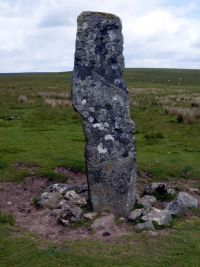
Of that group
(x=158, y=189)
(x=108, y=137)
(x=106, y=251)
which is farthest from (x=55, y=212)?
(x=158, y=189)

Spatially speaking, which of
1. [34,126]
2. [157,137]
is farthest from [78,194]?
[34,126]

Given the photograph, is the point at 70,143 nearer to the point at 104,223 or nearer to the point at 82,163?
the point at 82,163

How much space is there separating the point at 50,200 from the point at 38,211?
54 cm

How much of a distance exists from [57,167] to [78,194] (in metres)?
3.71

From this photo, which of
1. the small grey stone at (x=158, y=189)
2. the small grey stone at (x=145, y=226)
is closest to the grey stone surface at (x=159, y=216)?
the small grey stone at (x=145, y=226)

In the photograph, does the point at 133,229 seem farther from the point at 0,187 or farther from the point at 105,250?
the point at 0,187

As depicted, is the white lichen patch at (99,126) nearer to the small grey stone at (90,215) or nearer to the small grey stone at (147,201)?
the small grey stone at (90,215)

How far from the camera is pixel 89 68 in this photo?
14281mm

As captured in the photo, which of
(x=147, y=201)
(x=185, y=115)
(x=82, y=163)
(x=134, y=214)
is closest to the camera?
(x=134, y=214)

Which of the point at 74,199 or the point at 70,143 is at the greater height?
the point at 70,143

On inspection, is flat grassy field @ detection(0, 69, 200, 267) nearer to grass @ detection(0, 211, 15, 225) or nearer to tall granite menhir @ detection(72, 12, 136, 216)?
grass @ detection(0, 211, 15, 225)

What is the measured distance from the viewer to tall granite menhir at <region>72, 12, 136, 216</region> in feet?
46.9

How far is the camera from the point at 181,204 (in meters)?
14.5

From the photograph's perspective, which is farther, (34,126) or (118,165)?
(34,126)
